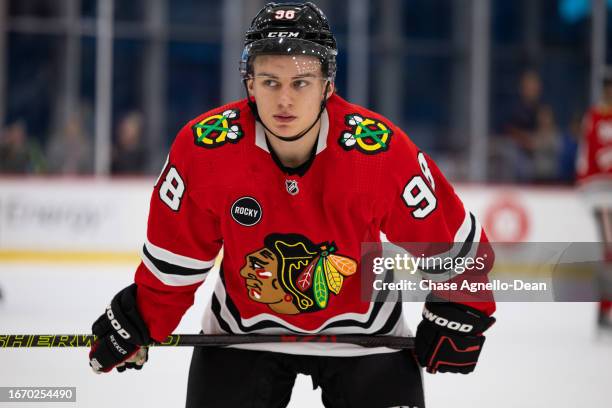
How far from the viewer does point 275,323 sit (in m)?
2.10

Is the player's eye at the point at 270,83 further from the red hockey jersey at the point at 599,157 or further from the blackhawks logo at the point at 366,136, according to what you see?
the red hockey jersey at the point at 599,157

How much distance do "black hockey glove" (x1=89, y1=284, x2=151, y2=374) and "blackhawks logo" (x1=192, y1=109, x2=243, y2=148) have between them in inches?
16.9

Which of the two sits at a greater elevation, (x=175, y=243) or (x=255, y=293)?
(x=175, y=243)

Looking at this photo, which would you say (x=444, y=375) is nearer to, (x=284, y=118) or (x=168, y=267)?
(x=168, y=267)

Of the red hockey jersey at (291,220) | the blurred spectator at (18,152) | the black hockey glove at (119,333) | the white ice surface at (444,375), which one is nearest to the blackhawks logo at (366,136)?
the red hockey jersey at (291,220)

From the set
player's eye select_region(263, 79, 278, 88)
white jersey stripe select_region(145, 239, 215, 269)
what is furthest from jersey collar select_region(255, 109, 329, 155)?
white jersey stripe select_region(145, 239, 215, 269)

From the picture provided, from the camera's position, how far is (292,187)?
195cm

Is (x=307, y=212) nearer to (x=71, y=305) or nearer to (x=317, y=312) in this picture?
(x=317, y=312)

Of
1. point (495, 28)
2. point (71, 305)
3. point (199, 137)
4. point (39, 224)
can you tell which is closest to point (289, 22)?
point (199, 137)

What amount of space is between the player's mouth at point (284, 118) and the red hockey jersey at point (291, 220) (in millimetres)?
80

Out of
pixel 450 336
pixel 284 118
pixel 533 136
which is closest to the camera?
pixel 284 118

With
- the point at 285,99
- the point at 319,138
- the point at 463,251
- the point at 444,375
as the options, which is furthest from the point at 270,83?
the point at 444,375

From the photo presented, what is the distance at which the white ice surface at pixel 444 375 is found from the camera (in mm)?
2953

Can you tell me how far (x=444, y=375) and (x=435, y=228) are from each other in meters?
1.53
